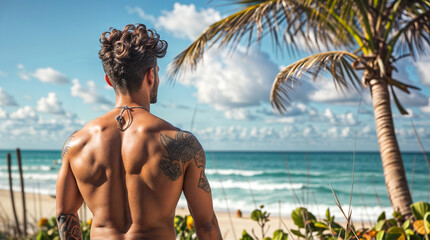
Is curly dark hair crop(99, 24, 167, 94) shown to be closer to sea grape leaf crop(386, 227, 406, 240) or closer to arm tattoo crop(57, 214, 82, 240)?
arm tattoo crop(57, 214, 82, 240)

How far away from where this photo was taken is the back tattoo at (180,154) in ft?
5.03

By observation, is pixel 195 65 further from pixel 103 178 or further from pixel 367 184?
pixel 367 184

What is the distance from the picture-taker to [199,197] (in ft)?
5.16

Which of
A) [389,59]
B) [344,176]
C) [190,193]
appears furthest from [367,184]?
[190,193]

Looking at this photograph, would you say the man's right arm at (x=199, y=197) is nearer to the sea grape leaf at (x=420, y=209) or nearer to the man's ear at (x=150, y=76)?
the man's ear at (x=150, y=76)

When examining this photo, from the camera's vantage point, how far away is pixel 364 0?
416cm

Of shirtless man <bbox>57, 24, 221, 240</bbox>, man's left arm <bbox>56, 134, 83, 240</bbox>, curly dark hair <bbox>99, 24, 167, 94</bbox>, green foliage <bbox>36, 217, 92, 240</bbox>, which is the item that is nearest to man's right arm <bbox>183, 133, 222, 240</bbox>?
shirtless man <bbox>57, 24, 221, 240</bbox>

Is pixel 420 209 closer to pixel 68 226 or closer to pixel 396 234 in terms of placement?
pixel 396 234

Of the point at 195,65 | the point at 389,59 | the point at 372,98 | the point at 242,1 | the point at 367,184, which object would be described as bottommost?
the point at 367,184

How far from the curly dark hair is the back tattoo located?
296 mm

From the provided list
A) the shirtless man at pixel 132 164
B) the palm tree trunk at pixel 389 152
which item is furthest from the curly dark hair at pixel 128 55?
the palm tree trunk at pixel 389 152

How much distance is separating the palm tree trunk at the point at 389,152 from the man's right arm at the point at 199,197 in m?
3.18

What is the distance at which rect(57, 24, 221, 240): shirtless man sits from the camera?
4.94 feet

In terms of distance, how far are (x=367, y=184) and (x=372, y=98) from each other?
70.9 feet
